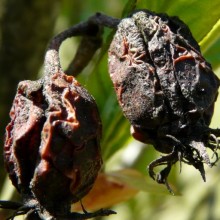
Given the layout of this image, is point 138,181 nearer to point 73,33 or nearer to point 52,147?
point 73,33

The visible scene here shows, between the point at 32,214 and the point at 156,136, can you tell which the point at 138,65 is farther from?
the point at 32,214

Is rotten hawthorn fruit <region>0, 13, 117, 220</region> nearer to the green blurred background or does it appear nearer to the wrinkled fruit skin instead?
the wrinkled fruit skin

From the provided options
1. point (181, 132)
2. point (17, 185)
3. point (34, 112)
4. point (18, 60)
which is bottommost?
point (18, 60)

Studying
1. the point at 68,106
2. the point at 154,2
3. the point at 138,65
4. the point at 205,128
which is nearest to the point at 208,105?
the point at 205,128

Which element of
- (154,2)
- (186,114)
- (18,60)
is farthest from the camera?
(18,60)

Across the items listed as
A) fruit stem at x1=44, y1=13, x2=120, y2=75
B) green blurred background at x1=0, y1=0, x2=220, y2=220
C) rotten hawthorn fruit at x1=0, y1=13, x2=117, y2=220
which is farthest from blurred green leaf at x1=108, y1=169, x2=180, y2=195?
rotten hawthorn fruit at x1=0, y1=13, x2=117, y2=220
